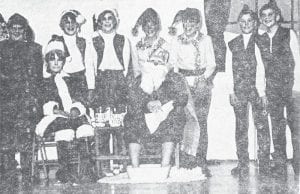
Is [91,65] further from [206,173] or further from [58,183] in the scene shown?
[206,173]

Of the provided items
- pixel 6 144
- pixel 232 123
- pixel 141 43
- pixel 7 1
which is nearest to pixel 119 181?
pixel 6 144

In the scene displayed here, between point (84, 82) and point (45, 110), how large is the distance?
0.58 metres

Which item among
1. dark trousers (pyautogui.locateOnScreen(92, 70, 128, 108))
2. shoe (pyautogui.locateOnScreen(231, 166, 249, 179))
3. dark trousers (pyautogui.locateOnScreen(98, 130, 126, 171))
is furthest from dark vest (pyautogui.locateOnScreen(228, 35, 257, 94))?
dark trousers (pyautogui.locateOnScreen(98, 130, 126, 171))

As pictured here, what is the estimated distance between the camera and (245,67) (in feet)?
14.4

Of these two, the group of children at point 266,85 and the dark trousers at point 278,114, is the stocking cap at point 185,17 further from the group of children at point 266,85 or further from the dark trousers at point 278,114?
the dark trousers at point 278,114

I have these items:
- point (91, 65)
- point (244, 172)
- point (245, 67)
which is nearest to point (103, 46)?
point (91, 65)

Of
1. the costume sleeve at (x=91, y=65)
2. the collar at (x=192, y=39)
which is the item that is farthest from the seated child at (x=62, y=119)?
the collar at (x=192, y=39)

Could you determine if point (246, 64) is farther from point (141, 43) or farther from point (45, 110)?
point (45, 110)

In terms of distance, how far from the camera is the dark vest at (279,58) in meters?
4.26

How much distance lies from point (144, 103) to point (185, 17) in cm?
91

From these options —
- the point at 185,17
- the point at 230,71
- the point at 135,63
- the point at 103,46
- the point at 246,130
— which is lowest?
the point at 246,130

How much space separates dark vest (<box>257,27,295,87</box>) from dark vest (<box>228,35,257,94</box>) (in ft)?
0.30

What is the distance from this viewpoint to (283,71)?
4.27m

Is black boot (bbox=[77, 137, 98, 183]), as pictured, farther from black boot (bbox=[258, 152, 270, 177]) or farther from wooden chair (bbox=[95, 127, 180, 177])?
black boot (bbox=[258, 152, 270, 177])
